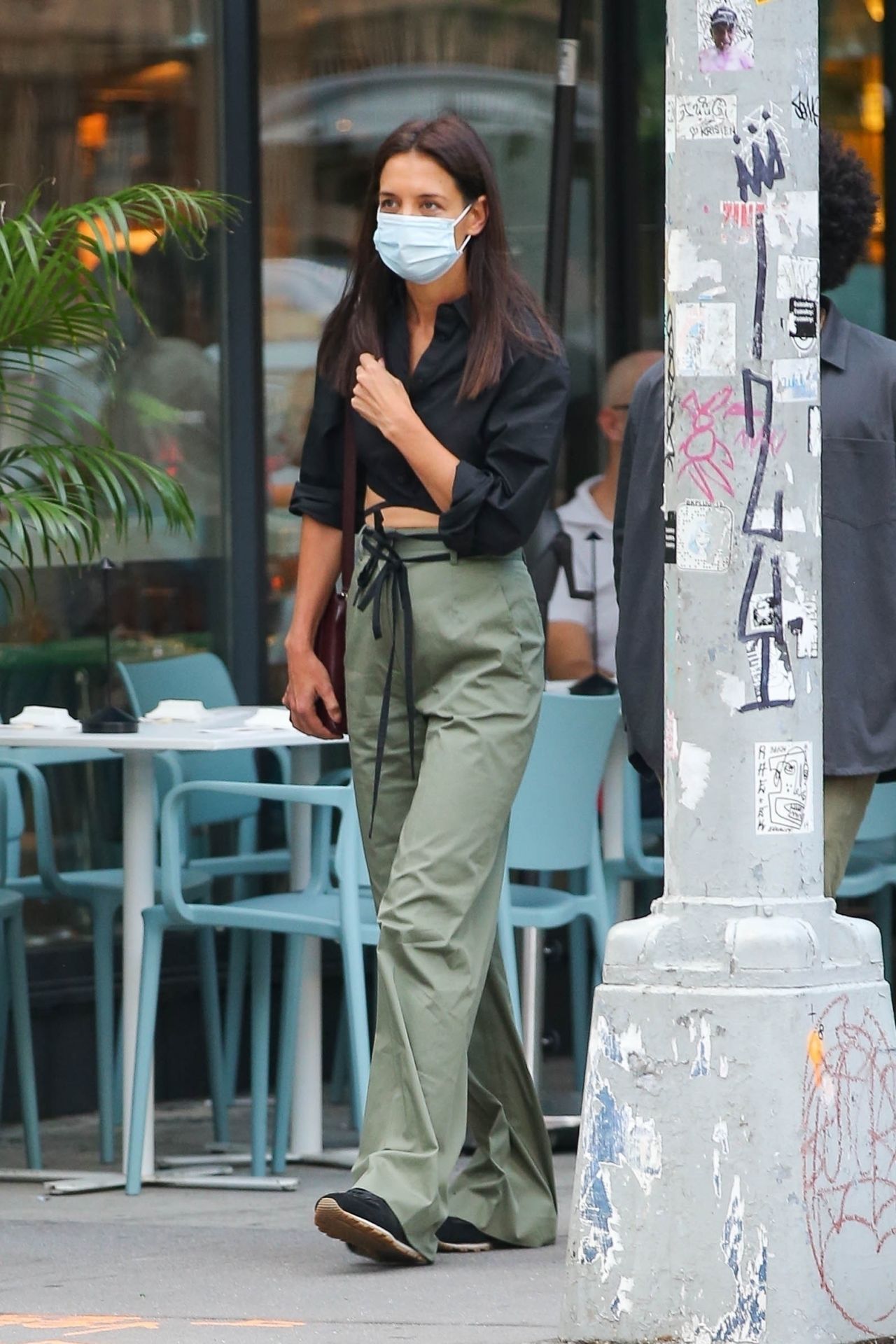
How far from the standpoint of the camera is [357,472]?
5066 millimetres

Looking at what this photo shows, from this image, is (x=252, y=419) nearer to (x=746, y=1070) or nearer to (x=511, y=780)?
(x=511, y=780)

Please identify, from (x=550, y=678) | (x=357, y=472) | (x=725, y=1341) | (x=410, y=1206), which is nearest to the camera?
(x=725, y=1341)

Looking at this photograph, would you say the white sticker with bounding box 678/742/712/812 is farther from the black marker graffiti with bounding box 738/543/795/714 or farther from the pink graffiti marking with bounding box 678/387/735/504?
the pink graffiti marking with bounding box 678/387/735/504

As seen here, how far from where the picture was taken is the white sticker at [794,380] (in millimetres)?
3980

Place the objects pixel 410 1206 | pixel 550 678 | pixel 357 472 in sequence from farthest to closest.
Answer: pixel 550 678 < pixel 357 472 < pixel 410 1206

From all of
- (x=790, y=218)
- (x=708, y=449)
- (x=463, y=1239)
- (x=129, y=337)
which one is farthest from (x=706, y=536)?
(x=129, y=337)

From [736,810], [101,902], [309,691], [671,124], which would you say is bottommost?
[101,902]

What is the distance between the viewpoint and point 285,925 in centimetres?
579

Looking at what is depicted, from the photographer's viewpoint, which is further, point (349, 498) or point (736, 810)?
point (349, 498)

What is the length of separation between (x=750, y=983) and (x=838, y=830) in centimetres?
84

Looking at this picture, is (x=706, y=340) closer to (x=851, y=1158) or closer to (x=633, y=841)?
(x=851, y=1158)

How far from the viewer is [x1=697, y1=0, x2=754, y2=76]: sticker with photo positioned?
3.94 m

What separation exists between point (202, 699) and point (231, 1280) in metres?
2.43

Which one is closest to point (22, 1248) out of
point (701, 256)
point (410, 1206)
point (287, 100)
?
point (410, 1206)
